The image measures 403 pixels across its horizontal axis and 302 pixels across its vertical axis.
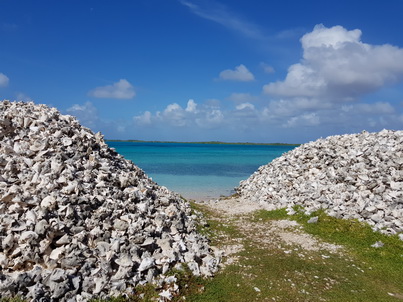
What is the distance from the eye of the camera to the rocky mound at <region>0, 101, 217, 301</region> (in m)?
9.27

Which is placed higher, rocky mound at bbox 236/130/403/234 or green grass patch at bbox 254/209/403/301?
rocky mound at bbox 236/130/403/234

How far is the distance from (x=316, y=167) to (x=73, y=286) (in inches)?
802

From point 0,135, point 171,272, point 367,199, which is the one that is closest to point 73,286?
point 171,272

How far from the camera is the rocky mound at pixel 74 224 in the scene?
9273 mm

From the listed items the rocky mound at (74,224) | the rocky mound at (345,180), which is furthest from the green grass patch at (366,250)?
the rocky mound at (74,224)

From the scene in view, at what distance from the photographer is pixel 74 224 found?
11.0m

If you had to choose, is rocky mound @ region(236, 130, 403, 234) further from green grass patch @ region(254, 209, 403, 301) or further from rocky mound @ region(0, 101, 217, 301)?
rocky mound @ region(0, 101, 217, 301)

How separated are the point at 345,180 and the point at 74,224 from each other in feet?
56.1

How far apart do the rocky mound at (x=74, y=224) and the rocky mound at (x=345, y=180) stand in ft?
31.7

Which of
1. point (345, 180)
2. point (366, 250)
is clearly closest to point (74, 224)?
point (366, 250)

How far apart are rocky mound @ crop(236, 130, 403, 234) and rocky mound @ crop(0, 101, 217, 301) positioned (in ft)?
31.7

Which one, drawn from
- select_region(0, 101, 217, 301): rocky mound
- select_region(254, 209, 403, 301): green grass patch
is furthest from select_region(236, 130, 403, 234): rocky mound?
select_region(0, 101, 217, 301): rocky mound

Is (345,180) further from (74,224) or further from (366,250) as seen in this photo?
(74,224)

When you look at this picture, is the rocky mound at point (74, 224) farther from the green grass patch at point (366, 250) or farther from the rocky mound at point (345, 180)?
the rocky mound at point (345, 180)
